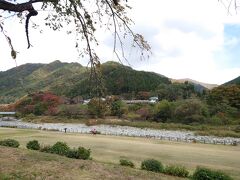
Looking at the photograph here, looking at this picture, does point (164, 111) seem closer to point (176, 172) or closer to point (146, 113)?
point (146, 113)

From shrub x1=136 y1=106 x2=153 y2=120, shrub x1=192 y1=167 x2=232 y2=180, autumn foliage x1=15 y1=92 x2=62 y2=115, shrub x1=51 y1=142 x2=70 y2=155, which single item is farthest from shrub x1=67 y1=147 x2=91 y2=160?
autumn foliage x1=15 y1=92 x2=62 y2=115

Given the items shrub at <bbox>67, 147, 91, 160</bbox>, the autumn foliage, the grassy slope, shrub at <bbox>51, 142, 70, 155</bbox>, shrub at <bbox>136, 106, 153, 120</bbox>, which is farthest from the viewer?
the autumn foliage

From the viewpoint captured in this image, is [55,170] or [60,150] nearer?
[55,170]

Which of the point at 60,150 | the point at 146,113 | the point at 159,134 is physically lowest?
the point at 159,134

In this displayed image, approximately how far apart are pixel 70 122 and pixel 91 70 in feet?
385

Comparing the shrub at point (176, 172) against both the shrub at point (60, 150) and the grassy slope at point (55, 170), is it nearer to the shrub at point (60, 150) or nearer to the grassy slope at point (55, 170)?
the grassy slope at point (55, 170)

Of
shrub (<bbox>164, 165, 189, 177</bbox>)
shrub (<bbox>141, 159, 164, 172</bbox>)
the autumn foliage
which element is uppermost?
the autumn foliage

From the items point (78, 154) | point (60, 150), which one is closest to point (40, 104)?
point (60, 150)

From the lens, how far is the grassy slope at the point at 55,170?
16.2 metres

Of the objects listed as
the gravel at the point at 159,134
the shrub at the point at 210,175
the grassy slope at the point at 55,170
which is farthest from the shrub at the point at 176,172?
the gravel at the point at 159,134

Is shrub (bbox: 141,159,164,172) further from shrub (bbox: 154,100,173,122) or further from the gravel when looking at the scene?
shrub (bbox: 154,100,173,122)

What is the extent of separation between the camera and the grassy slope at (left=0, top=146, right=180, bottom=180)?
16203 millimetres

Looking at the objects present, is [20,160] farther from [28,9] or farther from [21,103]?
[21,103]

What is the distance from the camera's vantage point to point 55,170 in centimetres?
1697
